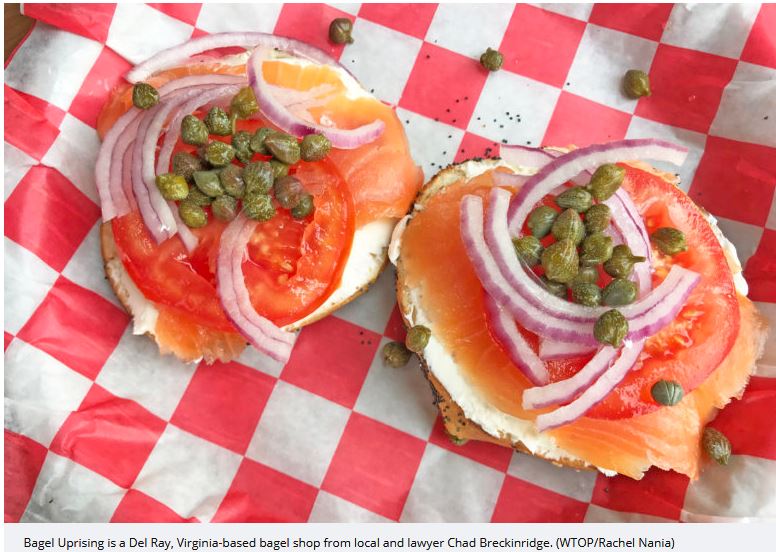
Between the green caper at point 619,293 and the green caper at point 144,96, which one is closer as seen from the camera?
the green caper at point 619,293

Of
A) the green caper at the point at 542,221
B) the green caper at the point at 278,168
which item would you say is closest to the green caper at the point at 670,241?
the green caper at the point at 542,221

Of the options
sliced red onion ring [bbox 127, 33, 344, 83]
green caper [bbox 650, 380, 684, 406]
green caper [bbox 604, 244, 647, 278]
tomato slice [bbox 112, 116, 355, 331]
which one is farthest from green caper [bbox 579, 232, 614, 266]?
sliced red onion ring [bbox 127, 33, 344, 83]

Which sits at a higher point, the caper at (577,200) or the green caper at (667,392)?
the caper at (577,200)

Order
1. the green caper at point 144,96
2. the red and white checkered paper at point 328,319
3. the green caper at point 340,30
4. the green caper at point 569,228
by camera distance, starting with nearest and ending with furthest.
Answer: the green caper at point 569,228, the green caper at point 144,96, the red and white checkered paper at point 328,319, the green caper at point 340,30

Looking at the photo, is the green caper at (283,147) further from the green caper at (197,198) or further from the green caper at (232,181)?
the green caper at (197,198)

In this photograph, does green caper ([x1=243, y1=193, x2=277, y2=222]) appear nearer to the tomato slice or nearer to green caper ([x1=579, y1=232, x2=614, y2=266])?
the tomato slice

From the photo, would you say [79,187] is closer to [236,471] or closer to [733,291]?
[236,471]

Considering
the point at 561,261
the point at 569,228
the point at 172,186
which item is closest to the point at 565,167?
the point at 569,228
